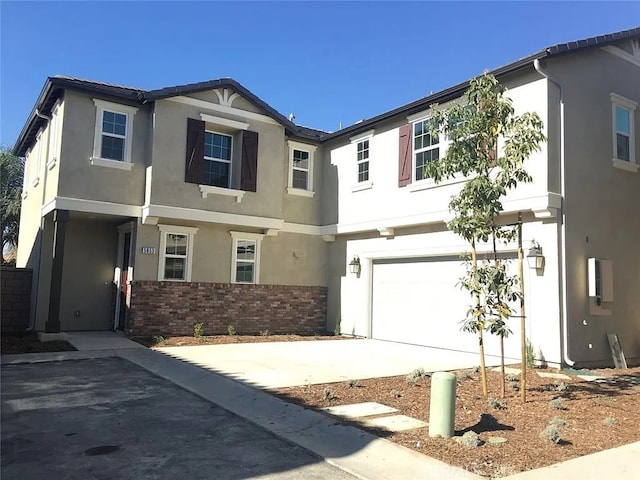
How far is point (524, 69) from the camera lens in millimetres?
11602

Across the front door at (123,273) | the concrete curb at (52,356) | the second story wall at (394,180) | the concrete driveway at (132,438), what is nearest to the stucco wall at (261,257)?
the front door at (123,273)

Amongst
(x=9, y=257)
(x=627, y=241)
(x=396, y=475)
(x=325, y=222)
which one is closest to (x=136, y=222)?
(x=325, y=222)

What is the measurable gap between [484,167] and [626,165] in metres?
6.98

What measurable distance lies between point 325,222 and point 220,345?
19.9 feet

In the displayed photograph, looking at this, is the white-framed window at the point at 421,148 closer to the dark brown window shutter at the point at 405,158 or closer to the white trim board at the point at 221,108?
the dark brown window shutter at the point at 405,158

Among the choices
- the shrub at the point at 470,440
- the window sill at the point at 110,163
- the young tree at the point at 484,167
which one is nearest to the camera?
the shrub at the point at 470,440

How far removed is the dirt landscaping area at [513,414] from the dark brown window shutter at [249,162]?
836 centimetres

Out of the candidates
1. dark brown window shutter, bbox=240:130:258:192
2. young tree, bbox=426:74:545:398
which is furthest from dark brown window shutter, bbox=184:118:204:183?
young tree, bbox=426:74:545:398

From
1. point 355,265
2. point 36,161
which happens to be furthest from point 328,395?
point 36,161

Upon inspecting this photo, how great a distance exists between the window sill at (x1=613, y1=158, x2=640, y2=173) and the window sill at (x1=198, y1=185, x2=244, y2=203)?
32.4 feet

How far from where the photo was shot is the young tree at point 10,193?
26.5 meters

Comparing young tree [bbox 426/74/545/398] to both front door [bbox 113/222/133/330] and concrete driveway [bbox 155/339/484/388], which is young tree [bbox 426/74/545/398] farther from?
front door [bbox 113/222/133/330]

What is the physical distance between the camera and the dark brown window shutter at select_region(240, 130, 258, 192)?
15750 mm

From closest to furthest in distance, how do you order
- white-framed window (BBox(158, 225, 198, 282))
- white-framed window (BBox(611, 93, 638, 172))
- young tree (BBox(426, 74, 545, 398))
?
young tree (BBox(426, 74, 545, 398)), white-framed window (BBox(611, 93, 638, 172)), white-framed window (BBox(158, 225, 198, 282))
